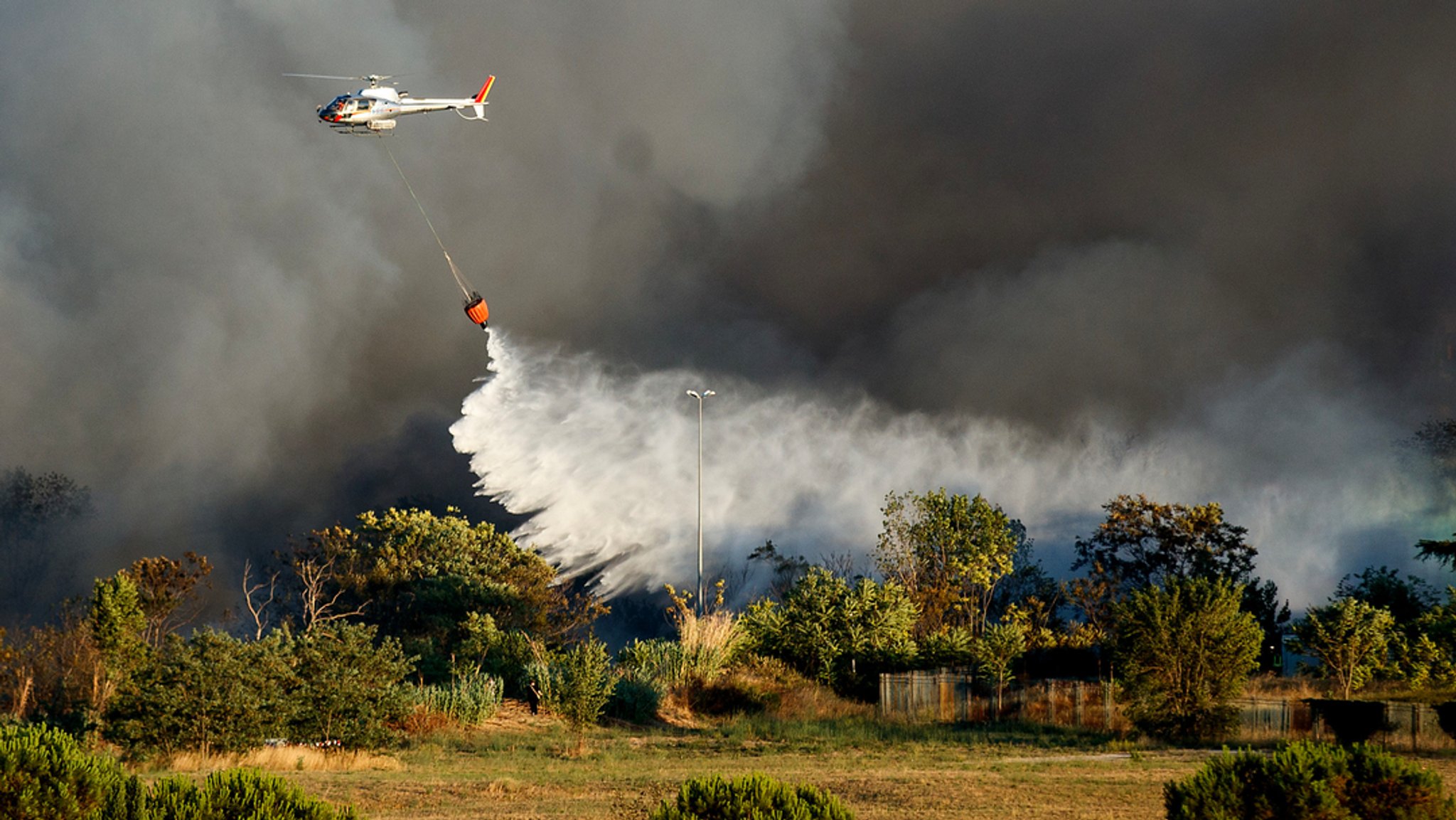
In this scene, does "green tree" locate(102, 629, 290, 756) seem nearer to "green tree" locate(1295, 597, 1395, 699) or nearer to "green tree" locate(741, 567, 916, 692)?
"green tree" locate(741, 567, 916, 692)

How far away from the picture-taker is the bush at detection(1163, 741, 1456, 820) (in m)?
10.1

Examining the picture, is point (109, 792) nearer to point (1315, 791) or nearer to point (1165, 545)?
point (1315, 791)

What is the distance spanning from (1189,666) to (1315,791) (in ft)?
66.5

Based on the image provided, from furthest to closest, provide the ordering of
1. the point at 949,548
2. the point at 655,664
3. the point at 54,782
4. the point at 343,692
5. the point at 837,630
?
the point at 949,548 → the point at 837,630 → the point at 655,664 → the point at 343,692 → the point at 54,782

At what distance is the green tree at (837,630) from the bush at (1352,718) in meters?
13.1

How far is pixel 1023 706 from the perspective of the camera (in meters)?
34.1

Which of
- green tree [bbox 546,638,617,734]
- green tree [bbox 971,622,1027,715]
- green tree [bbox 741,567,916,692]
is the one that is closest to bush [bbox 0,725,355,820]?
green tree [bbox 546,638,617,734]

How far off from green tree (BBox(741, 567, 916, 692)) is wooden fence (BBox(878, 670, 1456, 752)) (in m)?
2.05

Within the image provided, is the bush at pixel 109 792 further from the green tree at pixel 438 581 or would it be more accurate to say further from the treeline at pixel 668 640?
the green tree at pixel 438 581

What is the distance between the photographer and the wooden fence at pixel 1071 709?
2717 cm

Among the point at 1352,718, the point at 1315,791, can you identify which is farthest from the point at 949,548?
the point at 1315,791

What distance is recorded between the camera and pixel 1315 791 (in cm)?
1006

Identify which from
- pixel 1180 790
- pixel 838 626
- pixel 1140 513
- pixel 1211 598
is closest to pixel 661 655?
pixel 838 626

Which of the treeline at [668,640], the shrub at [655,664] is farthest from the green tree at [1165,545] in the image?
the shrub at [655,664]
